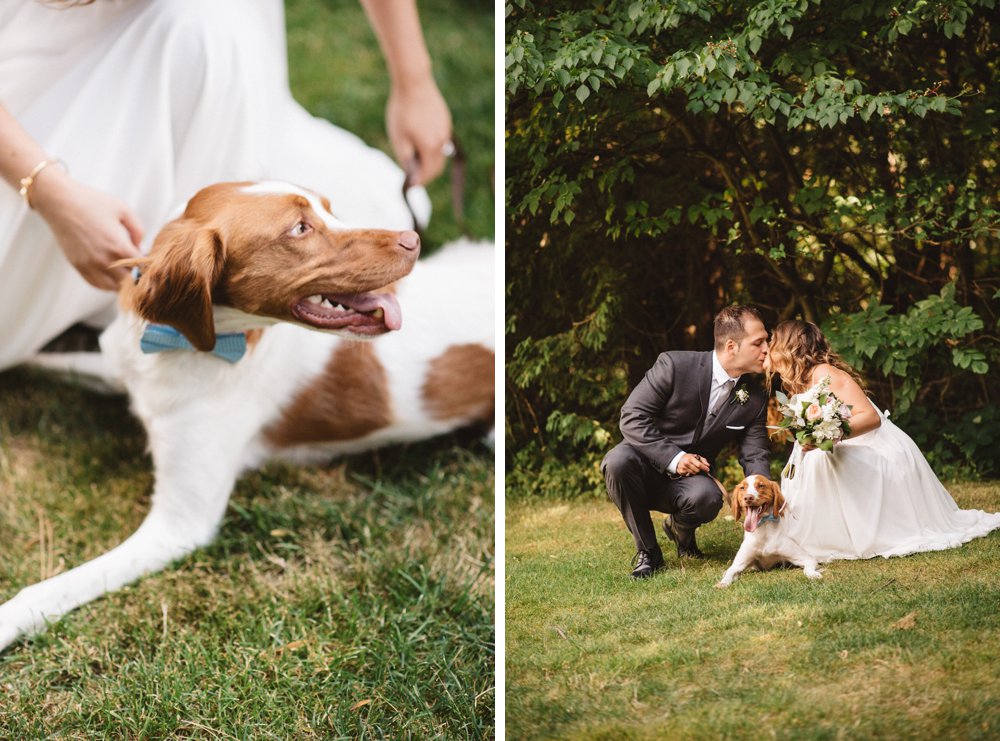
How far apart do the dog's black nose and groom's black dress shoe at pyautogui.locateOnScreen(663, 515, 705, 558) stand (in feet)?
3.37

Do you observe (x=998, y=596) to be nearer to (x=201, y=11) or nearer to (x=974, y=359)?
(x=974, y=359)

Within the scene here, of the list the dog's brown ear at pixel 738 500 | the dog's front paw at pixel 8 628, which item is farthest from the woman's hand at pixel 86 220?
the dog's brown ear at pixel 738 500

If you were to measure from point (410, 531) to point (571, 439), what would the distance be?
71 cm

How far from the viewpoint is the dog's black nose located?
8.59 feet

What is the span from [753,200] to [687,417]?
647mm

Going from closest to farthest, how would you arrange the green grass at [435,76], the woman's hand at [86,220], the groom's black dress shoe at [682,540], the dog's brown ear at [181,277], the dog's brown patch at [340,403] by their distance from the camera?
the dog's brown ear at [181,277], the groom's black dress shoe at [682,540], the woman's hand at [86,220], the dog's brown patch at [340,403], the green grass at [435,76]

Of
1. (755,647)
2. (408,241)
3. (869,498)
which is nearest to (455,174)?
(408,241)

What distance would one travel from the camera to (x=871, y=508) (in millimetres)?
2584

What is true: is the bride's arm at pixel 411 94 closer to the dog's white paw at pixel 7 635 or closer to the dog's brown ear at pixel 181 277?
the dog's brown ear at pixel 181 277

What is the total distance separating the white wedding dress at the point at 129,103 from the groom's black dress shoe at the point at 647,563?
1.67 meters

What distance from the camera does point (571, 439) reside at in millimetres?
2768

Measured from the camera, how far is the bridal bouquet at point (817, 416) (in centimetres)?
258

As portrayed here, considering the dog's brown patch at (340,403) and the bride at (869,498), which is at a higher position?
the bride at (869,498)

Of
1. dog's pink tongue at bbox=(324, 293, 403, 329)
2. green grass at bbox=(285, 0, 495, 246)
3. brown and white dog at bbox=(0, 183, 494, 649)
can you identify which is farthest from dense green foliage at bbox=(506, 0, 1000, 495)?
green grass at bbox=(285, 0, 495, 246)
